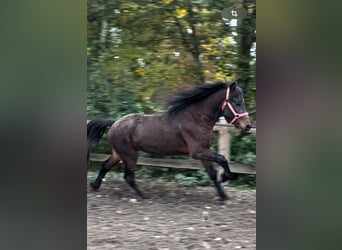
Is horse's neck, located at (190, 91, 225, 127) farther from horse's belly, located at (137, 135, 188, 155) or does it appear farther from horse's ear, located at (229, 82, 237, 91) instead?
horse's belly, located at (137, 135, 188, 155)

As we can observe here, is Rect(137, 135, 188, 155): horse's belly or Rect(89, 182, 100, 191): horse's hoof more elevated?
Rect(137, 135, 188, 155): horse's belly

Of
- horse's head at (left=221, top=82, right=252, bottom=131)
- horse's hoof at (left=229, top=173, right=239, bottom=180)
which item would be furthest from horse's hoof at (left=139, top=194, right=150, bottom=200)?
horse's head at (left=221, top=82, right=252, bottom=131)

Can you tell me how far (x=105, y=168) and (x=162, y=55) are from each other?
639 mm

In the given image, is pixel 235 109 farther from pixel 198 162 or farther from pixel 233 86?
pixel 198 162

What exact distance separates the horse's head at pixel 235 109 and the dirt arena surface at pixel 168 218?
327mm

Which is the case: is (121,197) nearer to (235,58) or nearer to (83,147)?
(235,58)

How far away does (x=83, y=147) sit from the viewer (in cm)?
84

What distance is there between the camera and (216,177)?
2.24 metres

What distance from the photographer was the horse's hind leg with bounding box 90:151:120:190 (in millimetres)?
2051

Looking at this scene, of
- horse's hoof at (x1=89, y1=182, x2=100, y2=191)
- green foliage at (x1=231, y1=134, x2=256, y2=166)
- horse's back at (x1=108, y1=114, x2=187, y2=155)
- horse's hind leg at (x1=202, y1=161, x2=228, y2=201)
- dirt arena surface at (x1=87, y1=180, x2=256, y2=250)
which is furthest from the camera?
horse's back at (x1=108, y1=114, x2=187, y2=155)

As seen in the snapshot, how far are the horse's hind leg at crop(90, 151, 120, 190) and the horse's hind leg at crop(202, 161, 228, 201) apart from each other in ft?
1.55

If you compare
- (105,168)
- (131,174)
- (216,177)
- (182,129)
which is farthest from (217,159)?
(105,168)
